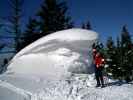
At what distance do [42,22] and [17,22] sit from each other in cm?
336

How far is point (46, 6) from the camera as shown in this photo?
3409 centimetres

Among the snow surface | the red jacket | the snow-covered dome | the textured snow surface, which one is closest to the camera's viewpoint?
the textured snow surface

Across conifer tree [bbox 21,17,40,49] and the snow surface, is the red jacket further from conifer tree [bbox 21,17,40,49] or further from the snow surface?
conifer tree [bbox 21,17,40,49]

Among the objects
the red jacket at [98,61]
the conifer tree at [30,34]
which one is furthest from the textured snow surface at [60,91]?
the conifer tree at [30,34]

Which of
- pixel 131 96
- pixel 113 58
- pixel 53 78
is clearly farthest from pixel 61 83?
pixel 113 58

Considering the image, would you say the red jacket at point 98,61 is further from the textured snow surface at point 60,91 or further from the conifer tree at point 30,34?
the conifer tree at point 30,34

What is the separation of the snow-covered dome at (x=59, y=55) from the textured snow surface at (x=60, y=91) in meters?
3.55

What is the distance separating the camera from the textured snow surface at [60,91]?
36.8 ft

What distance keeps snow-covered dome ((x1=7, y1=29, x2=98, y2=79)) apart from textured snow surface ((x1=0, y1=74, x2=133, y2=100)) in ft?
11.6

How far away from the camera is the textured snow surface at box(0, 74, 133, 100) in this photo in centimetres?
1122

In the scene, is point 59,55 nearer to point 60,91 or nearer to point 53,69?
point 53,69

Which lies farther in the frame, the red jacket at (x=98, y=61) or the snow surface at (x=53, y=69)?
the snow surface at (x=53, y=69)

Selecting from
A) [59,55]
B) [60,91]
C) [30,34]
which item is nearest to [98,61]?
[60,91]

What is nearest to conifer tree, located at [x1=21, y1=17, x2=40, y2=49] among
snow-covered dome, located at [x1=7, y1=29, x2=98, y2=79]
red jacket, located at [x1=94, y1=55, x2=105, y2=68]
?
snow-covered dome, located at [x1=7, y1=29, x2=98, y2=79]
